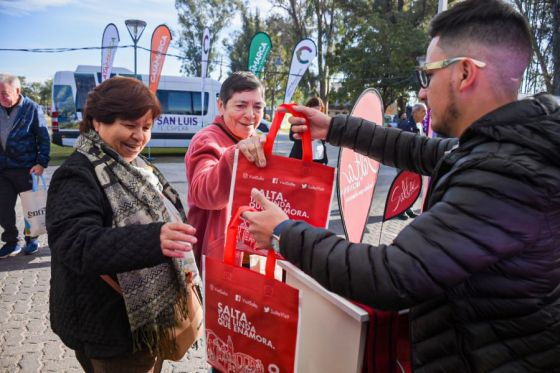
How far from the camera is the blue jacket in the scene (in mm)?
4555

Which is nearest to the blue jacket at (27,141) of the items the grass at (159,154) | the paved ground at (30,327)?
the paved ground at (30,327)

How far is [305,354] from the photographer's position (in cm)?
141

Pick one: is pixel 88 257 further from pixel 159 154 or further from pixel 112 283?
pixel 159 154

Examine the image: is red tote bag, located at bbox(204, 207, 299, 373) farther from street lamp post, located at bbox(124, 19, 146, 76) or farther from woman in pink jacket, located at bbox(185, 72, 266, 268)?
street lamp post, located at bbox(124, 19, 146, 76)

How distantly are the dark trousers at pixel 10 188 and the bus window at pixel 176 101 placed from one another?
39.8 ft

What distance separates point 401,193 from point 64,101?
15589mm

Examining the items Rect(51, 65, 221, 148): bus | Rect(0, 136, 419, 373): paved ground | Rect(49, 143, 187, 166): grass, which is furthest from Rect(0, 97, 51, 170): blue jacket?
Rect(51, 65, 221, 148): bus

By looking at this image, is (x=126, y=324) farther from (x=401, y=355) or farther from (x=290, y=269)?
(x=401, y=355)

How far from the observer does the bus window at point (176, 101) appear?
16531 mm

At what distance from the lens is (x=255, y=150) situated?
1562 mm

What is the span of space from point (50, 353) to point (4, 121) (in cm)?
272

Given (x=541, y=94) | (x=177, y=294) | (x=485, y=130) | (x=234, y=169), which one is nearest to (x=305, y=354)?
(x=177, y=294)

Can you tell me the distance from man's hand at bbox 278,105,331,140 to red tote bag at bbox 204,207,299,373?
52cm

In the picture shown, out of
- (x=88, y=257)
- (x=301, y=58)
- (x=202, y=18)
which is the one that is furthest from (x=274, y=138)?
(x=202, y=18)
